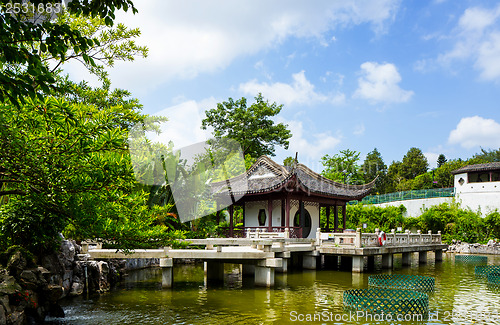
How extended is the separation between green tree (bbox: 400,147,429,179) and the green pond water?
45935 mm

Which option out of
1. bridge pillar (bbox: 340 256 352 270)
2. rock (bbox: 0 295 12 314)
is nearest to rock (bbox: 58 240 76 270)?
rock (bbox: 0 295 12 314)

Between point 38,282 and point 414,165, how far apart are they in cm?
5688

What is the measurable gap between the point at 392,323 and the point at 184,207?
13986 mm

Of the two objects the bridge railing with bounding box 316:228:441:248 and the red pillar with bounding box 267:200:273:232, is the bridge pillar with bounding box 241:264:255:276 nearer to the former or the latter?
the bridge railing with bounding box 316:228:441:248

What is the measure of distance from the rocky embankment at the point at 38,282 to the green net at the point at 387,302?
Result: 6.27 meters

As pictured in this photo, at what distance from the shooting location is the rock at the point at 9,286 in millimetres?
6985

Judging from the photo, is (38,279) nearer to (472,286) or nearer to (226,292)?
(226,292)

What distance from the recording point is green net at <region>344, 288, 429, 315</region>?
28.7 ft

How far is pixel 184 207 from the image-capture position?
20.8m

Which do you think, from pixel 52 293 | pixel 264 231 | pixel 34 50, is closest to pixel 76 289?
pixel 52 293

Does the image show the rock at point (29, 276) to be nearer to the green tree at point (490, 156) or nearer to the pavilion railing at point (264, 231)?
the pavilion railing at point (264, 231)

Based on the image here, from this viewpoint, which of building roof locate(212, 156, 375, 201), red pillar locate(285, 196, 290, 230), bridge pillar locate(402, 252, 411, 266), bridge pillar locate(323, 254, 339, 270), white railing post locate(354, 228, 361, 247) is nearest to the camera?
white railing post locate(354, 228, 361, 247)

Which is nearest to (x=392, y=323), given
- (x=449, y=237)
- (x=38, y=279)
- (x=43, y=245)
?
(x=38, y=279)

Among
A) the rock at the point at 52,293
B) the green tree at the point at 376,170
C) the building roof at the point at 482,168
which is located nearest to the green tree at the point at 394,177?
the green tree at the point at 376,170
